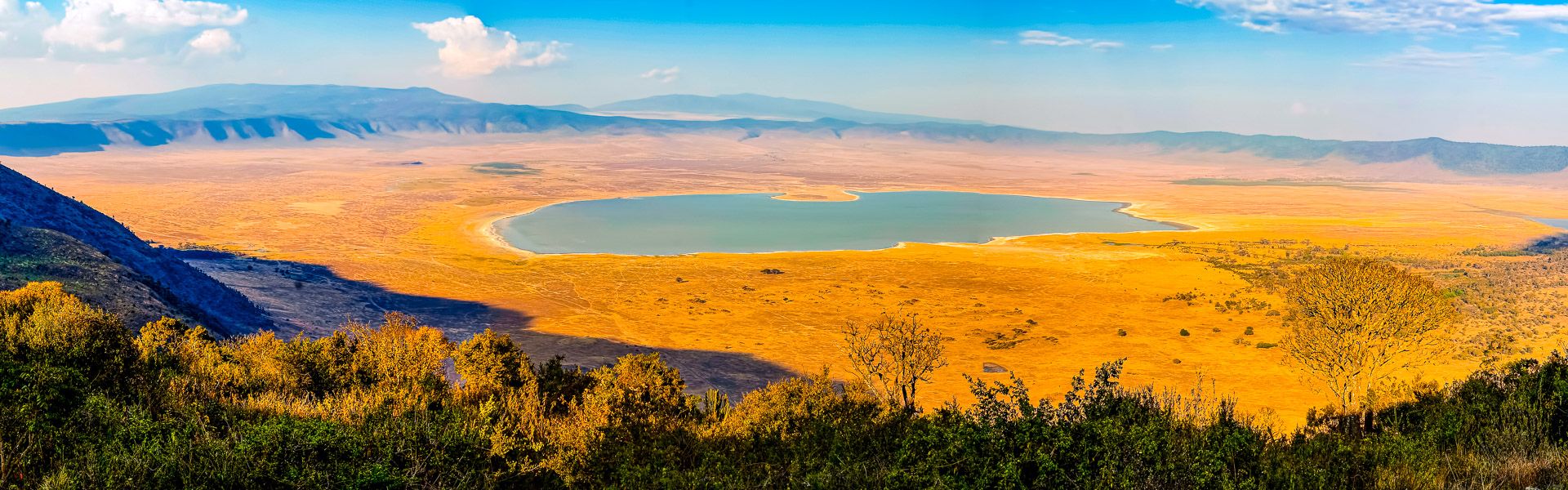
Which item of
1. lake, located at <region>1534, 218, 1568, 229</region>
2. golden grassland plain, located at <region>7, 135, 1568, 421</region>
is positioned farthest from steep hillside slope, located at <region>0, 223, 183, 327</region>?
lake, located at <region>1534, 218, 1568, 229</region>

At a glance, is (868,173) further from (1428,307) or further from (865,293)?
(1428,307)

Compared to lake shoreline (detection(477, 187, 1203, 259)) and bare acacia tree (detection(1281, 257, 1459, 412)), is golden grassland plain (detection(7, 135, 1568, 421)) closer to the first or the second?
lake shoreline (detection(477, 187, 1203, 259))

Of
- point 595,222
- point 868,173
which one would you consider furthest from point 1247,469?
point 868,173

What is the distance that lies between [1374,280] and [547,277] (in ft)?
157

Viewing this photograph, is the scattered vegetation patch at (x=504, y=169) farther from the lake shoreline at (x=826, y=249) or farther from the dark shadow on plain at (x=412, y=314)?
the dark shadow on plain at (x=412, y=314)

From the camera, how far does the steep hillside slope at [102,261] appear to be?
32531 mm

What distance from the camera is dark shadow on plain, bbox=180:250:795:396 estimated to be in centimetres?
3612

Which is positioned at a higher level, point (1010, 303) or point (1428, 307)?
point (1428, 307)

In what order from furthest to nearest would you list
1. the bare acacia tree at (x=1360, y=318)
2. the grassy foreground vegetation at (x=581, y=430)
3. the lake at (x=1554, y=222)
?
1. the lake at (x=1554, y=222)
2. the bare acacia tree at (x=1360, y=318)
3. the grassy foreground vegetation at (x=581, y=430)

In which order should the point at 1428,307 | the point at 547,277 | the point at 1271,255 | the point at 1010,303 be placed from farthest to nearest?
the point at 1271,255
the point at 547,277
the point at 1010,303
the point at 1428,307

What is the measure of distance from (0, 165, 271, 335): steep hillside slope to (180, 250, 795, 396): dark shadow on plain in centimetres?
259

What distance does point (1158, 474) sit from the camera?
12312mm

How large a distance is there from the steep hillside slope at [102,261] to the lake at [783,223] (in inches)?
1234

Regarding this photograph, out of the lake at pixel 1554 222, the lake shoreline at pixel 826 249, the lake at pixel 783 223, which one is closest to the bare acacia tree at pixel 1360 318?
the lake shoreline at pixel 826 249
